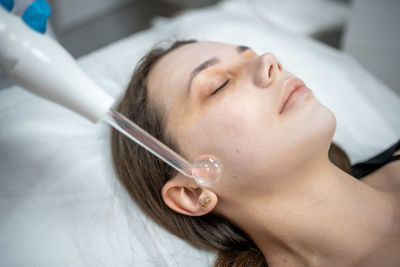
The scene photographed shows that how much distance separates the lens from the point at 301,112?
862 millimetres

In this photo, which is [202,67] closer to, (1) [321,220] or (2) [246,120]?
(2) [246,120]

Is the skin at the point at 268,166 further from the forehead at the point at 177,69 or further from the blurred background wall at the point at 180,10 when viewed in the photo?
the blurred background wall at the point at 180,10

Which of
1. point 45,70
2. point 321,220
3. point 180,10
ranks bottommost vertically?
point 180,10

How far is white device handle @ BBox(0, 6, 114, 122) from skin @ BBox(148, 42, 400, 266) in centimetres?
24

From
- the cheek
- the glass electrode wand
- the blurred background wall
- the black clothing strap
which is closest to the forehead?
the cheek

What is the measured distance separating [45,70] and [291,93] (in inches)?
20.0

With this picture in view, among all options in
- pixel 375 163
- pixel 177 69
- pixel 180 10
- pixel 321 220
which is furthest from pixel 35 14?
pixel 180 10

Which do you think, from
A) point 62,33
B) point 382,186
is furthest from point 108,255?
point 62,33

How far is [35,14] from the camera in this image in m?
0.71

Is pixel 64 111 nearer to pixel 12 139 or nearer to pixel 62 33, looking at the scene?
pixel 12 139

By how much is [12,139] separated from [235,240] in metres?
0.65

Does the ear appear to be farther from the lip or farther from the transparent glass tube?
the lip

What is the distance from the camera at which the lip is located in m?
0.88

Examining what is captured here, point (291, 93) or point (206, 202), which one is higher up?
point (291, 93)
